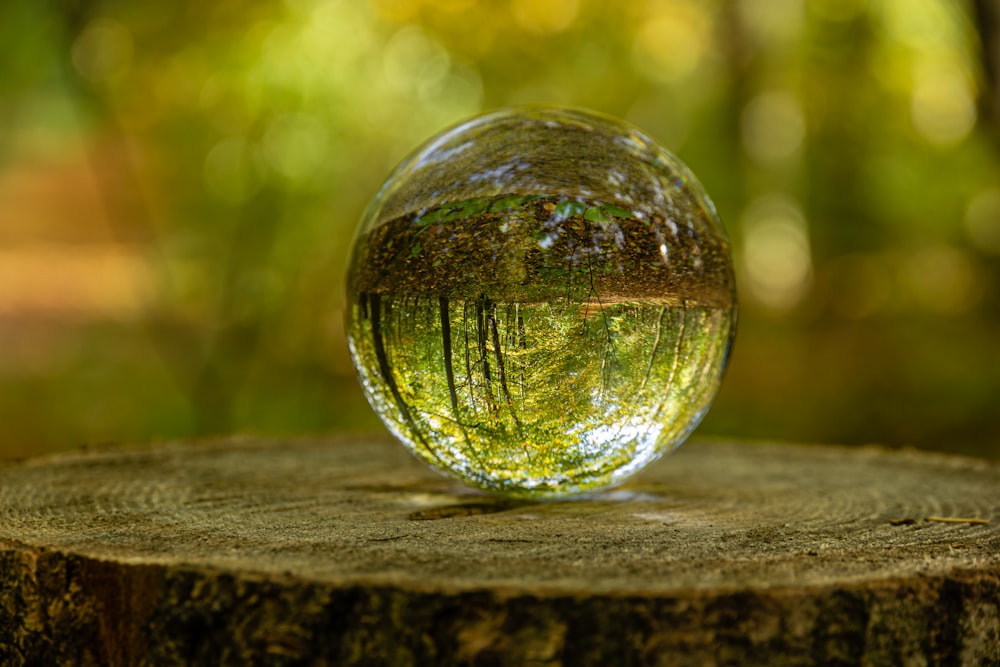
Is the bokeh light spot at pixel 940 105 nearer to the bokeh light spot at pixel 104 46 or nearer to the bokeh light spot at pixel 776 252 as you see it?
the bokeh light spot at pixel 776 252

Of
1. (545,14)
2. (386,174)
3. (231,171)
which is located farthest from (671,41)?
(231,171)

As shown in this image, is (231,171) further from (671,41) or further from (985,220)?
(985,220)

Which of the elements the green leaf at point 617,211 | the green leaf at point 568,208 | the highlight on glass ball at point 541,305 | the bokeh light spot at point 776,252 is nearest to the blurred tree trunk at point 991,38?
the highlight on glass ball at point 541,305

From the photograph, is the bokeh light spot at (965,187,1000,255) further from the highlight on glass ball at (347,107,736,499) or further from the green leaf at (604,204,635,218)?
the green leaf at (604,204,635,218)

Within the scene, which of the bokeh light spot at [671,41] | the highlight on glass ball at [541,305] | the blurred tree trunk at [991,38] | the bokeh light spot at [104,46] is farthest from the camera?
the bokeh light spot at [671,41]

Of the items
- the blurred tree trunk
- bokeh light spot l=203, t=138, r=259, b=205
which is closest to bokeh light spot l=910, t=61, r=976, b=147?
the blurred tree trunk

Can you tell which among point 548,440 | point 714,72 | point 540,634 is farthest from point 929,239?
point 540,634

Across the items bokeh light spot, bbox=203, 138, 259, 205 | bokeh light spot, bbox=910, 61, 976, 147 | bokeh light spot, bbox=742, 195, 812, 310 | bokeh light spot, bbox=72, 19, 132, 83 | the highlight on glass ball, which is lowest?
the highlight on glass ball
